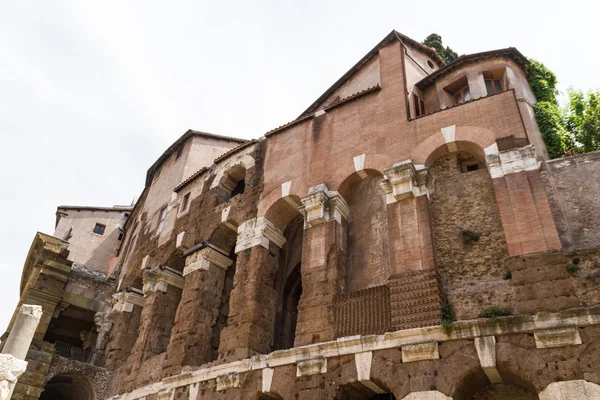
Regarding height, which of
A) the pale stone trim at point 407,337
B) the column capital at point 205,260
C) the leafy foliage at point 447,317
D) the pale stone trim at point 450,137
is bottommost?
the pale stone trim at point 407,337

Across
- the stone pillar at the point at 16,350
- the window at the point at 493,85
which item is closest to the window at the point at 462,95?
the window at the point at 493,85

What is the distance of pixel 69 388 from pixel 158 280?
6441 mm

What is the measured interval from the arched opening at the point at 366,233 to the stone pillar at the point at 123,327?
9622 mm

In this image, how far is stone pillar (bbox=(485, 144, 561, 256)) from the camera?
356 inches

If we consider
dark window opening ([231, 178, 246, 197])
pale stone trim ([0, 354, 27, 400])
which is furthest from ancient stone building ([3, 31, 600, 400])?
pale stone trim ([0, 354, 27, 400])

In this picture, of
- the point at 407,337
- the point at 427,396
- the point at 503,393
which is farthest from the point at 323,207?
the point at 503,393

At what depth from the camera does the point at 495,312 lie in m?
8.65

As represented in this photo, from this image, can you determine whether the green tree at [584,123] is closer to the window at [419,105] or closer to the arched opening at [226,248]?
the window at [419,105]

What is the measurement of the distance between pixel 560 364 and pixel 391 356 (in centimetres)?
284

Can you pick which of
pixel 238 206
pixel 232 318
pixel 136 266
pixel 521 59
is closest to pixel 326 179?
pixel 238 206

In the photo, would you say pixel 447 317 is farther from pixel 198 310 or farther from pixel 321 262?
pixel 198 310

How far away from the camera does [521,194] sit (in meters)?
9.67

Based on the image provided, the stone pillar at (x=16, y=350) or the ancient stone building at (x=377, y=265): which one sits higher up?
the ancient stone building at (x=377, y=265)

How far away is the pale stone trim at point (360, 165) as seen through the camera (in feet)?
41.7
